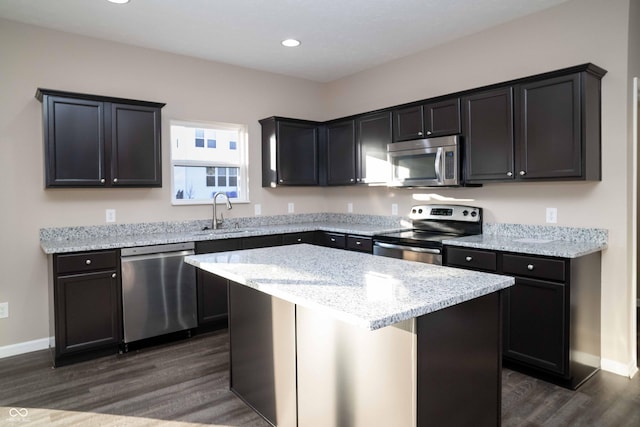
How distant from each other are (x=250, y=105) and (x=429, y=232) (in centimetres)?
242

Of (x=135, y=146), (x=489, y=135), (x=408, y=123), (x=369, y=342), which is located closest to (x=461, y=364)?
(x=369, y=342)

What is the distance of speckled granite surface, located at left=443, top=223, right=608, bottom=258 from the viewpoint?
279 centimetres

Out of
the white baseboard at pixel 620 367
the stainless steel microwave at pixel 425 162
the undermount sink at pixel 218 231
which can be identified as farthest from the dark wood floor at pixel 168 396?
the stainless steel microwave at pixel 425 162

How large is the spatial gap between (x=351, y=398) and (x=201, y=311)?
236 cm

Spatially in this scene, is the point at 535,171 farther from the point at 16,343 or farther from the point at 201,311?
the point at 16,343

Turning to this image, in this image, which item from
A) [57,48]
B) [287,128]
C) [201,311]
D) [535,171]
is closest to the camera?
[535,171]

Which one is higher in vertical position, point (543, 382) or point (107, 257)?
point (107, 257)

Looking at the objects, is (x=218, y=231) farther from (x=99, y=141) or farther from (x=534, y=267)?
(x=534, y=267)

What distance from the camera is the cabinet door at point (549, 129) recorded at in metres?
2.86

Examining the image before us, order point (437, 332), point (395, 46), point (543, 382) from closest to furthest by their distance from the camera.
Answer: point (437, 332)
point (543, 382)
point (395, 46)

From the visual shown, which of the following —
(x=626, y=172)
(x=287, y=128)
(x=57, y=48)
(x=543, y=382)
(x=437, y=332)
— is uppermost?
(x=57, y=48)

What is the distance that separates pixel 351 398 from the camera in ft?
5.88

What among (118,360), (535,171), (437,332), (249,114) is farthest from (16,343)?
(535,171)

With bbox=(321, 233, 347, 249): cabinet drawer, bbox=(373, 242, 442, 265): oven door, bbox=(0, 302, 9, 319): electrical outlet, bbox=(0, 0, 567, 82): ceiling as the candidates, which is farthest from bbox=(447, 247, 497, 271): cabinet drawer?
bbox=(0, 302, 9, 319): electrical outlet
